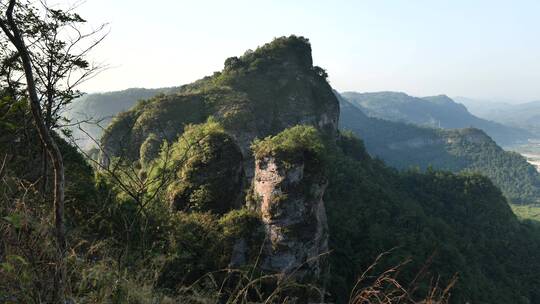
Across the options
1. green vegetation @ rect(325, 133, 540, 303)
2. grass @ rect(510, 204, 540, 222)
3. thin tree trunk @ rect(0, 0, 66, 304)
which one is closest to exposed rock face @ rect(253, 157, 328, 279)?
green vegetation @ rect(325, 133, 540, 303)

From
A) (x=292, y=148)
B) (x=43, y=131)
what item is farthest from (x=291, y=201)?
(x=43, y=131)

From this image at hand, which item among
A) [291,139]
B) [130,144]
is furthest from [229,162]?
[130,144]

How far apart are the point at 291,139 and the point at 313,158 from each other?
1466 mm

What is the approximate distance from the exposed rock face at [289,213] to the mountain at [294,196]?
5cm

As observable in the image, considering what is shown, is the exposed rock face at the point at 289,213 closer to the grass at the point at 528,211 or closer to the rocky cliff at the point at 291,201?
the rocky cliff at the point at 291,201

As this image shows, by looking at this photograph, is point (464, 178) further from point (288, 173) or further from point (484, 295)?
point (288, 173)

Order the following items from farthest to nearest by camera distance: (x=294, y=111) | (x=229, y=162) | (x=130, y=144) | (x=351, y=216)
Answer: (x=294, y=111) < (x=351, y=216) < (x=130, y=144) < (x=229, y=162)

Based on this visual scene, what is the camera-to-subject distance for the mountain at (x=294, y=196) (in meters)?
17.0

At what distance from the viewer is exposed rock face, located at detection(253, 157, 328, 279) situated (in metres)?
18.0

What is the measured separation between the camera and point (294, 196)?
1881 centimetres

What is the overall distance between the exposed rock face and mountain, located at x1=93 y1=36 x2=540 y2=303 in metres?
0.05

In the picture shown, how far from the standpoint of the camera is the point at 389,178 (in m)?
73.7

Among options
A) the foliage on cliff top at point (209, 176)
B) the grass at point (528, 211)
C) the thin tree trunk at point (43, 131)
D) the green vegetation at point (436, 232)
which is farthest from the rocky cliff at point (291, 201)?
the grass at point (528, 211)

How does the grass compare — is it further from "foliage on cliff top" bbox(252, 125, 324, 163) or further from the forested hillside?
"foliage on cliff top" bbox(252, 125, 324, 163)
